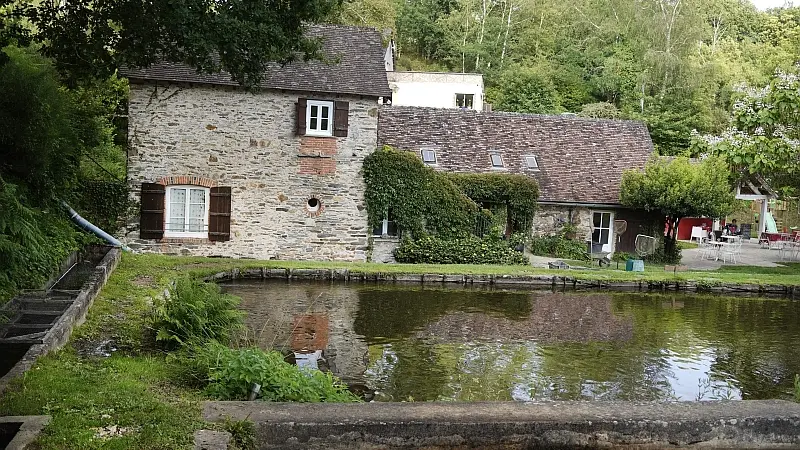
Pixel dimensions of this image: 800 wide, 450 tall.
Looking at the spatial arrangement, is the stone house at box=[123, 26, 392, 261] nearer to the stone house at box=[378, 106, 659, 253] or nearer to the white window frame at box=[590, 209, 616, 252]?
the stone house at box=[378, 106, 659, 253]

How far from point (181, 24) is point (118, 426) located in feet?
24.0

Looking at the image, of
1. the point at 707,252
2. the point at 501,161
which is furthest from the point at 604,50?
the point at 501,161

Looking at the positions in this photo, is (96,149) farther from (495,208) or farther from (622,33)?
(622,33)

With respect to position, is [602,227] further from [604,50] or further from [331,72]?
[604,50]

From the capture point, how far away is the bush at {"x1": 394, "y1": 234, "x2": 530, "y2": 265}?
850 inches

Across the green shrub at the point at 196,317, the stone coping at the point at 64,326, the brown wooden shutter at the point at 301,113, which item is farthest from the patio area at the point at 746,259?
the green shrub at the point at 196,317

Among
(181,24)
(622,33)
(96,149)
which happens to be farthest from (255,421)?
(622,33)

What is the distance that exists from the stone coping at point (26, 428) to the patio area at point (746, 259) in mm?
21180

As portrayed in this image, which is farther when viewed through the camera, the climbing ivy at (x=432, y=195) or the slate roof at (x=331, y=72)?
Result: the climbing ivy at (x=432, y=195)

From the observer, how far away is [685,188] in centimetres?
2252

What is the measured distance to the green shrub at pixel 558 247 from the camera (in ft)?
79.2

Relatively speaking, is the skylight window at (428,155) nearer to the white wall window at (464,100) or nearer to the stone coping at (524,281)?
the stone coping at (524,281)

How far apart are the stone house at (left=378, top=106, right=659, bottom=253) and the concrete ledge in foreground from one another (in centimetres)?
1804

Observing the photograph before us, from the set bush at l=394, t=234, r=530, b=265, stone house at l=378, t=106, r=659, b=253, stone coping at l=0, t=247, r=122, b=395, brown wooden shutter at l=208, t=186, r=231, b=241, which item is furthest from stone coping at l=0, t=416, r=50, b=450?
stone house at l=378, t=106, r=659, b=253
